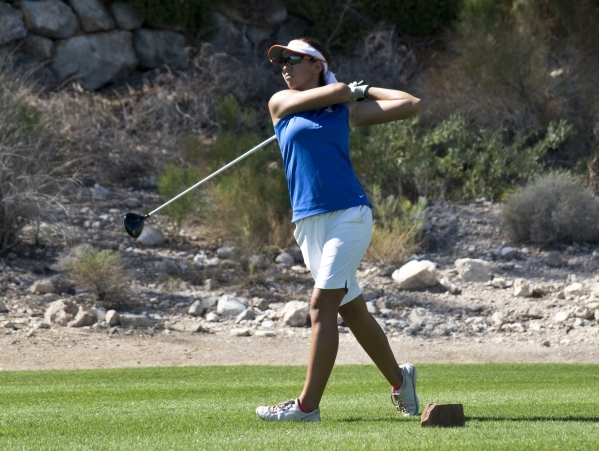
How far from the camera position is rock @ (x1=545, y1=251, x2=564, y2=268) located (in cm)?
1387

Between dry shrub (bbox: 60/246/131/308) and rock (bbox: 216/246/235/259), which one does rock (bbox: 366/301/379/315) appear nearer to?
rock (bbox: 216/246/235/259)

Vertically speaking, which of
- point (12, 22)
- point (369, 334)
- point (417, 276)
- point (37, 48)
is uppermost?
point (12, 22)

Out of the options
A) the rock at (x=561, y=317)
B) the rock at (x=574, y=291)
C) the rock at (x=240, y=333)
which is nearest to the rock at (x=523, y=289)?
the rock at (x=574, y=291)

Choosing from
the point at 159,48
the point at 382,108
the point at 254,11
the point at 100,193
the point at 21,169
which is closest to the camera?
the point at 382,108

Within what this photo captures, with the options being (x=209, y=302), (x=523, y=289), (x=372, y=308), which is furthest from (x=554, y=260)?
(x=209, y=302)

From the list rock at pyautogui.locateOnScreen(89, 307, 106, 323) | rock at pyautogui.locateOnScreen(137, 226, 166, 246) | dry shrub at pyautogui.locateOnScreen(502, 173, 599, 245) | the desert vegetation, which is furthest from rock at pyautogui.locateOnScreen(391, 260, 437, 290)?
rock at pyautogui.locateOnScreen(89, 307, 106, 323)

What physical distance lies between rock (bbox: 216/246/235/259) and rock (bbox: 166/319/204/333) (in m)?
2.15

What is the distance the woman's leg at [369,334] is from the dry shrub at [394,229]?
831 cm

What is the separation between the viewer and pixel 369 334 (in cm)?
537

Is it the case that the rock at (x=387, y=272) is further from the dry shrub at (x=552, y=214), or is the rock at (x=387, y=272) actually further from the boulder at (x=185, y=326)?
the boulder at (x=185, y=326)

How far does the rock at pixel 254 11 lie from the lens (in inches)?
793

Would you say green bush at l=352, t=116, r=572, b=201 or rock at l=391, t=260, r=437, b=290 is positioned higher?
green bush at l=352, t=116, r=572, b=201

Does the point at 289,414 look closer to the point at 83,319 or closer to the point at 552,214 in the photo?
the point at 83,319

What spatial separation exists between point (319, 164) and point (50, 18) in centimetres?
1427
